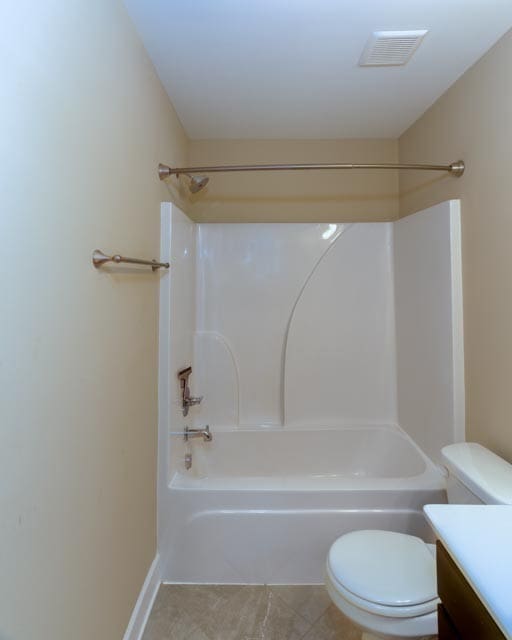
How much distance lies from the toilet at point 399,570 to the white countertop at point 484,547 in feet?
1.16

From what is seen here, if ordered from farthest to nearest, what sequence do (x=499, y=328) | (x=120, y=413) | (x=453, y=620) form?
(x=499, y=328)
(x=120, y=413)
(x=453, y=620)

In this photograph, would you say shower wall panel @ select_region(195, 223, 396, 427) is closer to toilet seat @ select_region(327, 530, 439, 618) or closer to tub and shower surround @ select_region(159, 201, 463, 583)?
tub and shower surround @ select_region(159, 201, 463, 583)

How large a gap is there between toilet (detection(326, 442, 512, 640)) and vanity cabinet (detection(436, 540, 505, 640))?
31cm

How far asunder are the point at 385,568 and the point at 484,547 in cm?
60

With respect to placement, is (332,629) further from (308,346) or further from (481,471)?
(308,346)

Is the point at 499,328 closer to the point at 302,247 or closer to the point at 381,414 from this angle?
the point at 381,414

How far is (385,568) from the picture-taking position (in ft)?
4.11

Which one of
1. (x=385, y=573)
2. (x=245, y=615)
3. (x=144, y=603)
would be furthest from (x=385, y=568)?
(x=144, y=603)

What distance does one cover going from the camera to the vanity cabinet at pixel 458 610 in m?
0.68

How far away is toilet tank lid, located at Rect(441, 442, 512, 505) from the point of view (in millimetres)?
1208

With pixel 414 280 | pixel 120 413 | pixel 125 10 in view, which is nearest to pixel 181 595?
pixel 120 413

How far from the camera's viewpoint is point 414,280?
224 centimetres

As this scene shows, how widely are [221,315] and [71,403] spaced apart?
166 centimetres

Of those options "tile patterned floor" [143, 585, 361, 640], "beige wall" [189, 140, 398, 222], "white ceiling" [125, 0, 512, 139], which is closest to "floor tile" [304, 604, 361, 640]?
"tile patterned floor" [143, 585, 361, 640]
